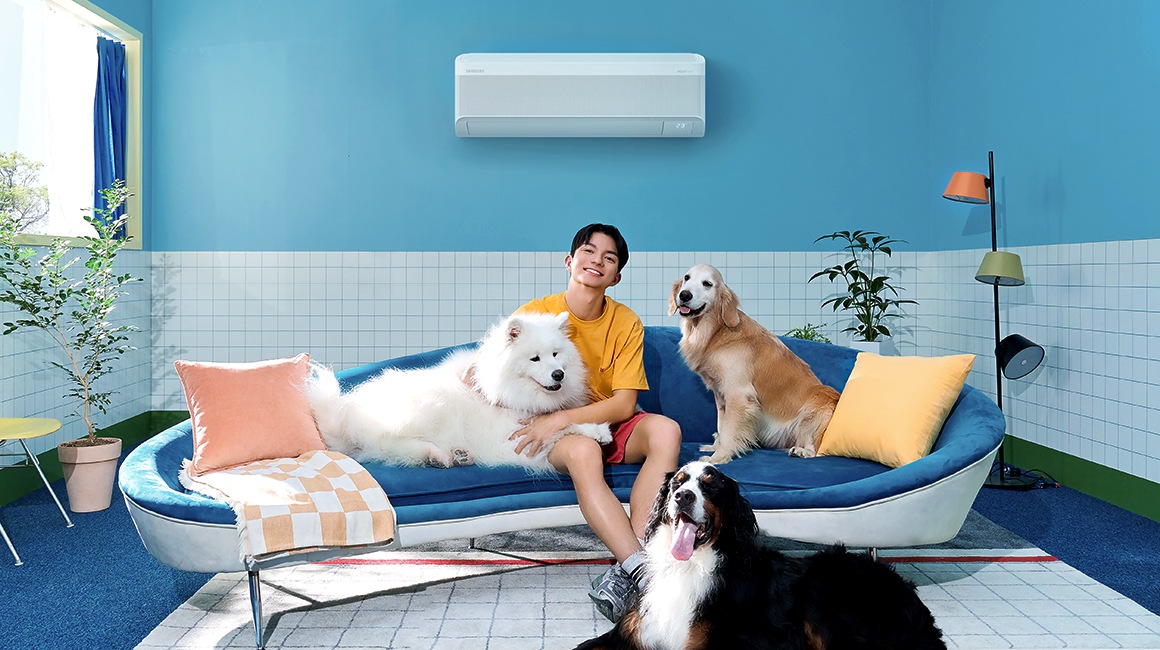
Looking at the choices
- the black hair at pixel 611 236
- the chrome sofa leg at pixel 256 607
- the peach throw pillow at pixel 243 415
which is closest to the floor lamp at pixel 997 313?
the black hair at pixel 611 236

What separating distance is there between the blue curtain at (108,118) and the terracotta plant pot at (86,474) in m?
1.72

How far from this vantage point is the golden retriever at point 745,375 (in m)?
3.20

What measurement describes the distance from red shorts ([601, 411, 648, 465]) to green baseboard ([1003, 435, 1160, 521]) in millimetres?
2387

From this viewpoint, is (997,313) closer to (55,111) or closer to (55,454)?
(55,454)

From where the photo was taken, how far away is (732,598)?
6.45ft

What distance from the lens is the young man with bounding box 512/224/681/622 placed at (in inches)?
99.2

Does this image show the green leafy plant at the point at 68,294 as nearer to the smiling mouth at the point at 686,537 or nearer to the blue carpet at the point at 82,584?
the blue carpet at the point at 82,584

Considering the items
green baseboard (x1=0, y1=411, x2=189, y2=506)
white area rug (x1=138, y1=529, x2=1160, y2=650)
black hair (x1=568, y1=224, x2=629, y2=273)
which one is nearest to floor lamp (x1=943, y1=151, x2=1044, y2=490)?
white area rug (x1=138, y1=529, x2=1160, y2=650)

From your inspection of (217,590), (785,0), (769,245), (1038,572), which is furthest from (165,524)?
(785,0)

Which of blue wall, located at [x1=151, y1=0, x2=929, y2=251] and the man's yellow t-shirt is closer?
the man's yellow t-shirt

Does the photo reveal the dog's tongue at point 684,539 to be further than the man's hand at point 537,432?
No

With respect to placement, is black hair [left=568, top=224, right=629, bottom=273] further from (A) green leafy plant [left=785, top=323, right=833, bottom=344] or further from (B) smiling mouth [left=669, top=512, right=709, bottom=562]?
(A) green leafy plant [left=785, top=323, right=833, bottom=344]

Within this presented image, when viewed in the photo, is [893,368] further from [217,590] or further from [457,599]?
[217,590]

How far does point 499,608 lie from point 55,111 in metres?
3.74
